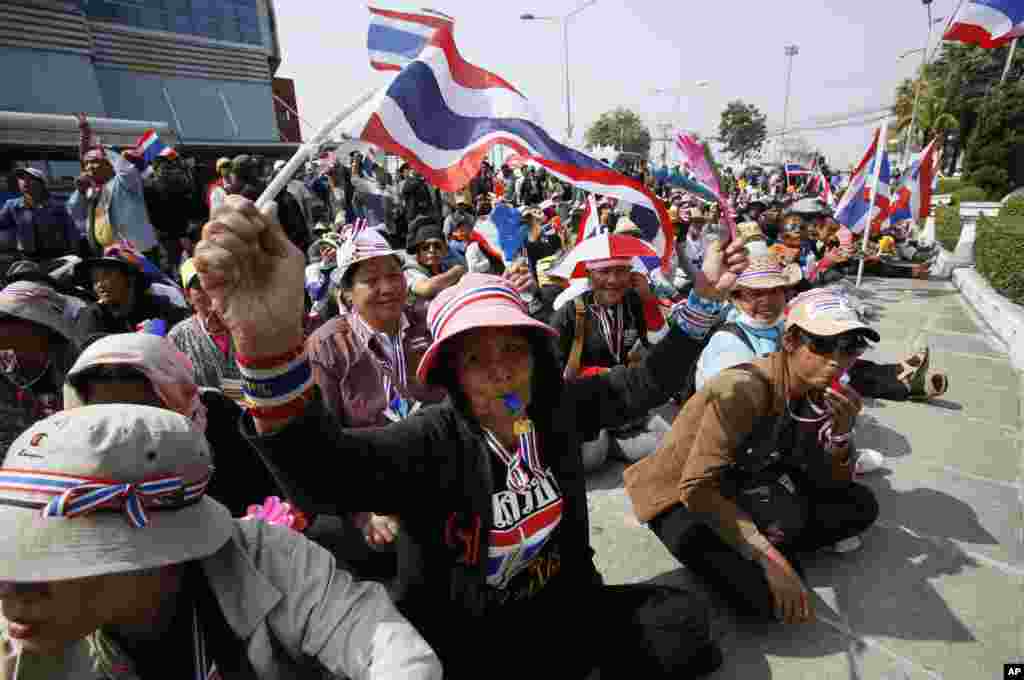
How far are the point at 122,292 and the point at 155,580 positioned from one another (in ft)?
8.97

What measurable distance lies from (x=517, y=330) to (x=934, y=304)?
29.3 ft

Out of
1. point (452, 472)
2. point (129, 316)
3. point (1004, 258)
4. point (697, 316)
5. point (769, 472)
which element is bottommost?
point (769, 472)

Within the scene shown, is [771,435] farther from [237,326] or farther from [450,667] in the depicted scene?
[237,326]

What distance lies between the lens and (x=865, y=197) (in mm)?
7203

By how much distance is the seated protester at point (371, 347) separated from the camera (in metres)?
2.67

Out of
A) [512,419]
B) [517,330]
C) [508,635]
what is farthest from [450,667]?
[517,330]

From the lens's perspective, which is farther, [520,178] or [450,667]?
[520,178]

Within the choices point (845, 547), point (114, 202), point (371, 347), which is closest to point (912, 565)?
point (845, 547)

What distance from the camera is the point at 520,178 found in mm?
16594

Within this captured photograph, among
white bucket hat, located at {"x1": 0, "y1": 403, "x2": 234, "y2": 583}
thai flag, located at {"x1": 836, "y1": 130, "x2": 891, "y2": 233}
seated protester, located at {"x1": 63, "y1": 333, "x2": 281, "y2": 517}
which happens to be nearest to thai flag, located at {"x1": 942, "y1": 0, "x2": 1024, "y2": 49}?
thai flag, located at {"x1": 836, "y1": 130, "x2": 891, "y2": 233}

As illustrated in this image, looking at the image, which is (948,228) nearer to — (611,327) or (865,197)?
(865,197)

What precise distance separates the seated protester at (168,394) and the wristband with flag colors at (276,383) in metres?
0.54

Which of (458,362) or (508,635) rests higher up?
(458,362)

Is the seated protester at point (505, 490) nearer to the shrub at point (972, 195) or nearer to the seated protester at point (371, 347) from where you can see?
the seated protester at point (371, 347)
